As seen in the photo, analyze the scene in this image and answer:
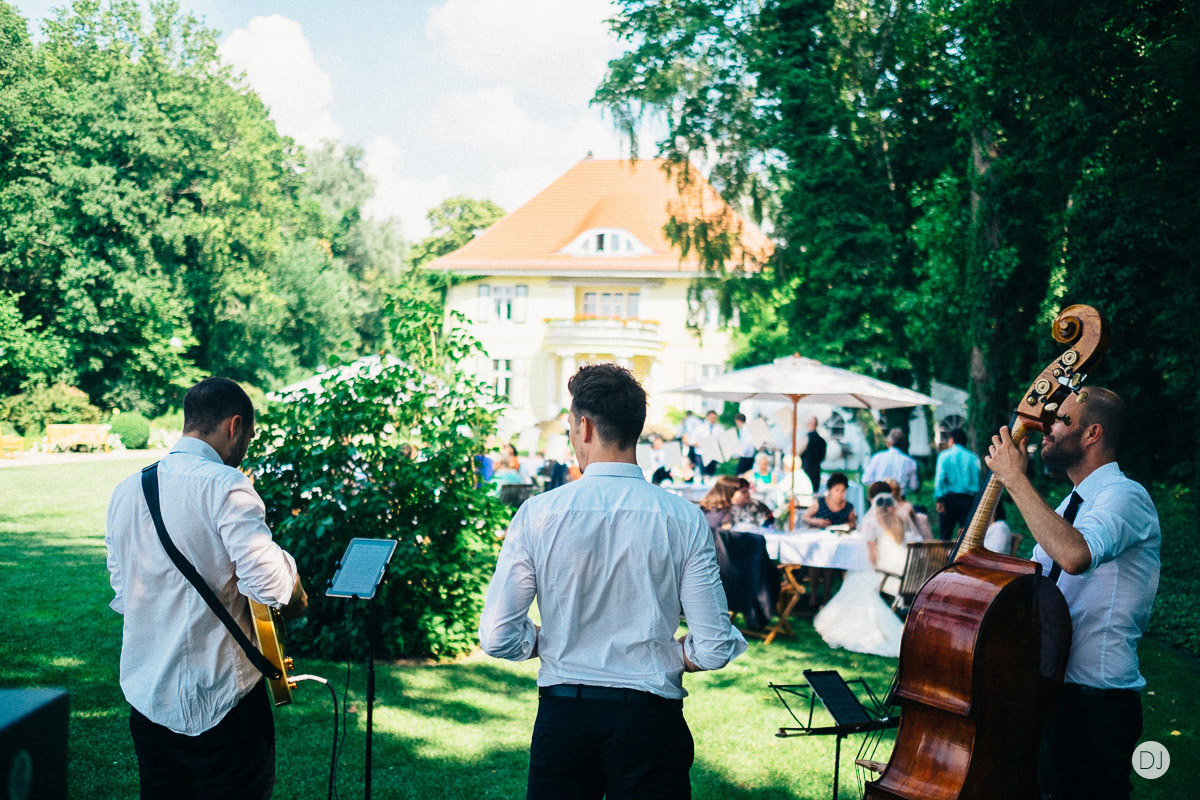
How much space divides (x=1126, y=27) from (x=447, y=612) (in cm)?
1020

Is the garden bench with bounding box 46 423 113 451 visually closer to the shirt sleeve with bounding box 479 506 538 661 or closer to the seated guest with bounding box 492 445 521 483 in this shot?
the seated guest with bounding box 492 445 521 483

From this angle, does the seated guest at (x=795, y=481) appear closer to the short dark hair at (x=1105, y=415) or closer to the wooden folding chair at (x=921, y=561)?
the wooden folding chair at (x=921, y=561)

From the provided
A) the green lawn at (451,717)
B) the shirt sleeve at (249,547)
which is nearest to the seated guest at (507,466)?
the green lawn at (451,717)

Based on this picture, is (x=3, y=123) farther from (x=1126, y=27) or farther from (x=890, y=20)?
(x=1126, y=27)

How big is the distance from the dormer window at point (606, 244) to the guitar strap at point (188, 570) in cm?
3927

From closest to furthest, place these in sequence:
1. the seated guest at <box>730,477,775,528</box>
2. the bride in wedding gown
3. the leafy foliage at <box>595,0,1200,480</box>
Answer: the bride in wedding gown → the seated guest at <box>730,477,775,528</box> → the leafy foliage at <box>595,0,1200,480</box>

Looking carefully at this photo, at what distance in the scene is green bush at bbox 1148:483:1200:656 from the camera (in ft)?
30.5

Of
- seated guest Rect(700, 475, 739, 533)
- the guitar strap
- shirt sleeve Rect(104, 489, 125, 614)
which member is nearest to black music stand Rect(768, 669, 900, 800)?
the guitar strap

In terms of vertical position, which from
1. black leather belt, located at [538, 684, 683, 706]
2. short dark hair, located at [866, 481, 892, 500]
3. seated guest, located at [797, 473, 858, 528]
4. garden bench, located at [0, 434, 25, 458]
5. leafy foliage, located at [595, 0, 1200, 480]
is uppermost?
leafy foliage, located at [595, 0, 1200, 480]

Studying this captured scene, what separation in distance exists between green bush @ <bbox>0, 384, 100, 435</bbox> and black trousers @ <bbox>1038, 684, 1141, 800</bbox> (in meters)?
36.7

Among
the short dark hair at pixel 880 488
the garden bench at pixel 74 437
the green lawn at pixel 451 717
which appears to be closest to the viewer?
the green lawn at pixel 451 717

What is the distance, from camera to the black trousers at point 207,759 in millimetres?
2996

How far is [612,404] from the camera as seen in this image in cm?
265

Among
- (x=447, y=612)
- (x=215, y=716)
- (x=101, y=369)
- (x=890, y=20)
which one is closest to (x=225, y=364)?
(x=101, y=369)
